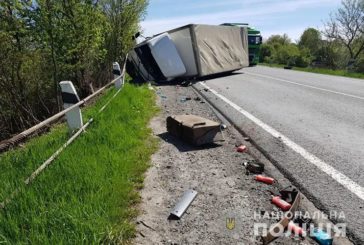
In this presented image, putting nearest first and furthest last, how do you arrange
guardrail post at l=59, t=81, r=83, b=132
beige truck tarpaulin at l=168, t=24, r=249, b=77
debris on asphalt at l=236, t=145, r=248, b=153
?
1. debris on asphalt at l=236, t=145, r=248, b=153
2. guardrail post at l=59, t=81, r=83, b=132
3. beige truck tarpaulin at l=168, t=24, r=249, b=77

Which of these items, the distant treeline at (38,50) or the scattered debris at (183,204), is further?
the distant treeline at (38,50)

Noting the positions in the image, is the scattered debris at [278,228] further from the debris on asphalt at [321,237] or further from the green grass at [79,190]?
the green grass at [79,190]

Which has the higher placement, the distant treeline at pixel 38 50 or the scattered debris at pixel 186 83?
the distant treeline at pixel 38 50

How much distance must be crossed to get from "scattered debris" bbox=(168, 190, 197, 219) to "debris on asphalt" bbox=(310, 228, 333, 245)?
1.14 meters

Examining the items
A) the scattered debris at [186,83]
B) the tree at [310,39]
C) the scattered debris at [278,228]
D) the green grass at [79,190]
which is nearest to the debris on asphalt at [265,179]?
the scattered debris at [278,228]

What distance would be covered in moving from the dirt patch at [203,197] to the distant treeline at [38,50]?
5.63m

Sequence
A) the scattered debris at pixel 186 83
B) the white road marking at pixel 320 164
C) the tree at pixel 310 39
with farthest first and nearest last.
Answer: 1. the tree at pixel 310 39
2. the scattered debris at pixel 186 83
3. the white road marking at pixel 320 164

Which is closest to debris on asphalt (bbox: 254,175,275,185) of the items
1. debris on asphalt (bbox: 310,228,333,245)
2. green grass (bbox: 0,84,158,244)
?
debris on asphalt (bbox: 310,228,333,245)

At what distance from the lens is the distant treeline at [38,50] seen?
8789 millimetres

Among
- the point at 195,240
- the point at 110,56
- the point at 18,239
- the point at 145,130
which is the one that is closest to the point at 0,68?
the point at 145,130

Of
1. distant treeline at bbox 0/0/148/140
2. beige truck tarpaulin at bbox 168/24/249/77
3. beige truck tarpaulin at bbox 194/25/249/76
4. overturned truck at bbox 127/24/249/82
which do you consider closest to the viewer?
distant treeline at bbox 0/0/148/140

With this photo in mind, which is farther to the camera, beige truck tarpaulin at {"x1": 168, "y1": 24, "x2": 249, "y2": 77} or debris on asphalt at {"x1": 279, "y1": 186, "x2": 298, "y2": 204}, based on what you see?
beige truck tarpaulin at {"x1": 168, "y1": 24, "x2": 249, "y2": 77}

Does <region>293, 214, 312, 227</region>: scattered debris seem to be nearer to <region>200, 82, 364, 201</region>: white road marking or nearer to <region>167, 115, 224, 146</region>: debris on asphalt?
<region>200, 82, 364, 201</region>: white road marking

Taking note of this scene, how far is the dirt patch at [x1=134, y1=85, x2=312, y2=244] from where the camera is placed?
284 centimetres
